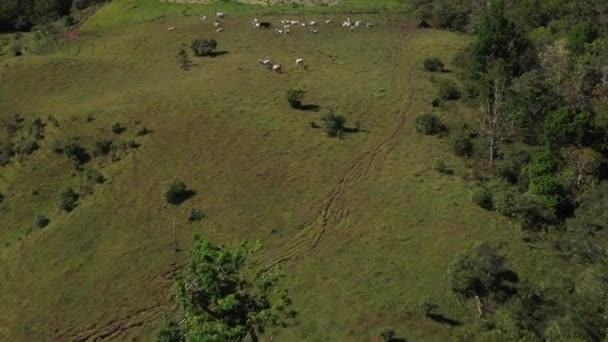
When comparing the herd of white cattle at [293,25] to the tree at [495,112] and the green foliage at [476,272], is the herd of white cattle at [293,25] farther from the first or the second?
the green foliage at [476,272]

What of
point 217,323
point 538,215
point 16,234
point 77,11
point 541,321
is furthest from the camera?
point 77,11

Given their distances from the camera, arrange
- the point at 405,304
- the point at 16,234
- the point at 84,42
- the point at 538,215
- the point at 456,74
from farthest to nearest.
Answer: the point at 84,42 → the point at 456,74 → the point at 16,234 → the point at 538,215 → the point at 405,304

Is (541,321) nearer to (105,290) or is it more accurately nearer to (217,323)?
(217,323)

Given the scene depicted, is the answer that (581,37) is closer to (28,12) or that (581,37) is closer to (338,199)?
(338,199)

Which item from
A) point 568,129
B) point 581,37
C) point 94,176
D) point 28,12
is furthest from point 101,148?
point 28,12

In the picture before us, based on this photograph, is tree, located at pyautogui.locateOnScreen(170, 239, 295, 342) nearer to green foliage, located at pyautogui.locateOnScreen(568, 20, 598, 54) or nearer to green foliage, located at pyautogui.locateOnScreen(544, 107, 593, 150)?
green foliage, located at pyautogui.locateOnScreen(544, 107, 593, 150)

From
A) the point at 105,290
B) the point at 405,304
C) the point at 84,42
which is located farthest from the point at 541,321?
the point at 84,42

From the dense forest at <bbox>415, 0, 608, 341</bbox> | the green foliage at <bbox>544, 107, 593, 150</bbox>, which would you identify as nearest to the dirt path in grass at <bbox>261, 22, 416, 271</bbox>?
the dense forest at <bbox>415, 0, 608, 341</bbox>
